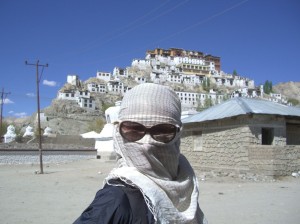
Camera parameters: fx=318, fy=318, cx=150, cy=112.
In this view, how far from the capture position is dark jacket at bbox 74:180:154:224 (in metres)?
1.35

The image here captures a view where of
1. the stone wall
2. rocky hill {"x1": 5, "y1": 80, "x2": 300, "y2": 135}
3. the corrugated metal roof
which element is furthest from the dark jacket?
rocky hill {"x1": 5, "y1": 80, "x2": 300, "y2": 135}

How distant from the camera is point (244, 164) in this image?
14.1m

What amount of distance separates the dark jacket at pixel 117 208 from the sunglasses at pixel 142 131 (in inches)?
12.1

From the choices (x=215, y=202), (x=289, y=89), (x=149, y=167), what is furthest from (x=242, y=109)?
(x=289, y=89)

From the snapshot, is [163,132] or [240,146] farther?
[240,146]

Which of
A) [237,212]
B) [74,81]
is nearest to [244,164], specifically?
[237,212]

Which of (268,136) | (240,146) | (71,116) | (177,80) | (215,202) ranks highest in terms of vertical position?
(177,80)

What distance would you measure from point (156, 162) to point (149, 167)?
5 cm

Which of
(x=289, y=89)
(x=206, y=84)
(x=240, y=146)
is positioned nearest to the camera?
(x=240, y=146)

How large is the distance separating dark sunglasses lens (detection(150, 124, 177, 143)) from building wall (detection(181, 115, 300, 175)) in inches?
488

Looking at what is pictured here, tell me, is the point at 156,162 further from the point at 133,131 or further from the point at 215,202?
the point at 215,202

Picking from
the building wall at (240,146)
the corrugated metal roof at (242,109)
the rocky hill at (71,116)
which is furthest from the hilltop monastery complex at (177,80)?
the building wall at (240,146)

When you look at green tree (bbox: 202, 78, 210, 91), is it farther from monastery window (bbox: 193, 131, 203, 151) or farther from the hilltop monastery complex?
monastery window (bbox: 193, 131, 203, 151)

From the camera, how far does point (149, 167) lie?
166cm
